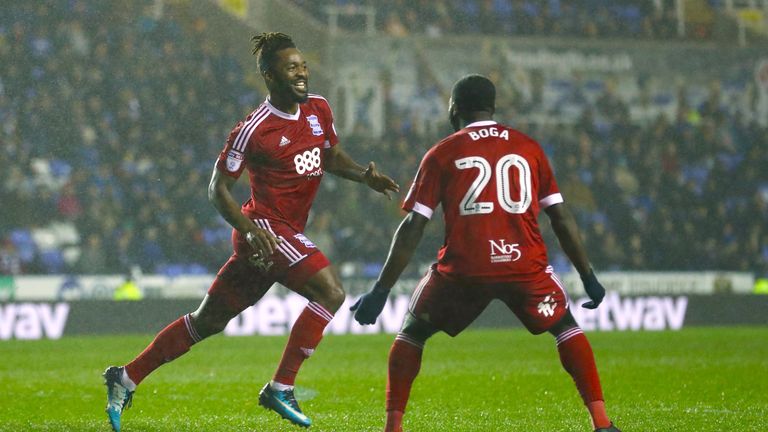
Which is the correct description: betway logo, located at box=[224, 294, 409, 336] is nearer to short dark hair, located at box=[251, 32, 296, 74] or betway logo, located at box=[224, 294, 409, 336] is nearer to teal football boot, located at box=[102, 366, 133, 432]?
teal football boot, located at box=[102, 366, 133, 432]

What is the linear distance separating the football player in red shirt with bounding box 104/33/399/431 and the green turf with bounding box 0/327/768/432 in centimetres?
42

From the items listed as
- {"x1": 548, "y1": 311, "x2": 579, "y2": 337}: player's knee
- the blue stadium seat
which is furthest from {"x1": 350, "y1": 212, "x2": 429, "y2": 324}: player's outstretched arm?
the blue stadium seat

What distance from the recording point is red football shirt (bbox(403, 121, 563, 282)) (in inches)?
207

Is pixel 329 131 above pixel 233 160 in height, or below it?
above

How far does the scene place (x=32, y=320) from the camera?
53.8ft

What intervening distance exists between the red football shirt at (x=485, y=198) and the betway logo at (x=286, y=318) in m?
11.8

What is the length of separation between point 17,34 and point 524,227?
17452 millimetres

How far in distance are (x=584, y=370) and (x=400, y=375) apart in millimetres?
857

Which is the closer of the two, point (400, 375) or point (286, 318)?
point (400, 375)

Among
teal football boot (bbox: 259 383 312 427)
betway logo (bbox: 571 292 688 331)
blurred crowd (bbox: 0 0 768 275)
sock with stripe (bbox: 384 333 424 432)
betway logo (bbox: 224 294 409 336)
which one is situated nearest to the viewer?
sock with stripe (bbox: 384 333 424 432)

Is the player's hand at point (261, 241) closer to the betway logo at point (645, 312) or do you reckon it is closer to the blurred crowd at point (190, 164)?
the blurred crowd at point (190, 164)

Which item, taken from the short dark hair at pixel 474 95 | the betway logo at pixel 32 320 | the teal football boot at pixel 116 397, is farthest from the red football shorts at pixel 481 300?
the betway logo at pixel 32 320

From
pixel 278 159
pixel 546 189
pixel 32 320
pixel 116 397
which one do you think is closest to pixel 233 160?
pixel 278 159

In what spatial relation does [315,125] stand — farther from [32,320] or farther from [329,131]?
[32,320]
